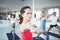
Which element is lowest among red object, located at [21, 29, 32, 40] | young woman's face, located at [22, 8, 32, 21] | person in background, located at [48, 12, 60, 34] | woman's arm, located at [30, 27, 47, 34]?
red object, located at [21, 29, 32, 40]

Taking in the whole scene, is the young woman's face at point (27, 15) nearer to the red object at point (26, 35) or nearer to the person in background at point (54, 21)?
the red object at point (26, 35)

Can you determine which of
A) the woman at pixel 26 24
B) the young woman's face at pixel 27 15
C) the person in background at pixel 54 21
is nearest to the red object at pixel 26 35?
the woman at pixel 26 24

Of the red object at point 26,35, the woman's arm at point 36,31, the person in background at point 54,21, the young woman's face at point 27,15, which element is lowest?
the red object at point 26,35

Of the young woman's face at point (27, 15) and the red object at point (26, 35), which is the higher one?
the young woman's face at point (27, 15)

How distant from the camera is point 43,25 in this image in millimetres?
2252

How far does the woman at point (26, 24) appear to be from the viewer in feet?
7.25

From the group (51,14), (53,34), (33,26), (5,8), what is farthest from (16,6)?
(53,34)

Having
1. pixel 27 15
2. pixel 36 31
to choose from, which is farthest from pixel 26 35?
pixel 27 15

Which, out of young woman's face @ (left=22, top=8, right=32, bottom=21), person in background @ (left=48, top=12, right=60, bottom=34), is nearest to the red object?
young woman's face @ (left=22, top=8, right=32, bottom=21)

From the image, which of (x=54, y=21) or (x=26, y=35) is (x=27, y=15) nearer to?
(x=26, y=35)

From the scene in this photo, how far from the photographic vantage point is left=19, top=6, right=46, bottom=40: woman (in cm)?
221

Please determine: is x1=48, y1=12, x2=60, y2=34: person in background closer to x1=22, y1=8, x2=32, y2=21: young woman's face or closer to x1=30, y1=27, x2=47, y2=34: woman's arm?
x1=30, y1=27, x2=47, y2=34: woman's arm

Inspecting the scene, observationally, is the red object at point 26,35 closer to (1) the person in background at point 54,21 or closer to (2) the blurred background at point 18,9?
(2) the blurred background at point 18,9

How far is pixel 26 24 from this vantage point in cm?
222
